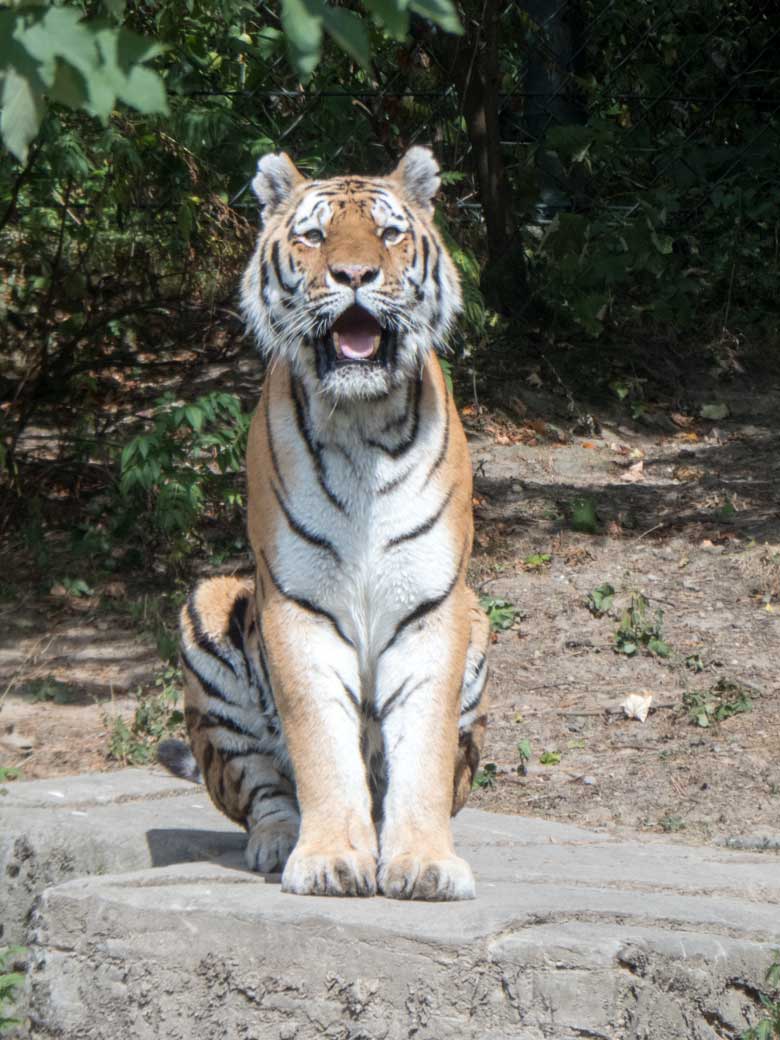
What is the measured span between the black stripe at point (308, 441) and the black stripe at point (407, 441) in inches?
5.3

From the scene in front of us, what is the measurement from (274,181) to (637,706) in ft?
8.72

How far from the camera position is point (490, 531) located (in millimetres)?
7039

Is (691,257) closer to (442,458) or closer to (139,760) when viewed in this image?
(139,760)

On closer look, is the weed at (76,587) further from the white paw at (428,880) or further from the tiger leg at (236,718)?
the white paw at (428,880)

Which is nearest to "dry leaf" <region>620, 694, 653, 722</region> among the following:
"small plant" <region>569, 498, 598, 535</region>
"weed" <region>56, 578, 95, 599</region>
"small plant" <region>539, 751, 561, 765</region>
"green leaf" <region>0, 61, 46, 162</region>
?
"small plant" <region>539, 751, 561, 765</region>

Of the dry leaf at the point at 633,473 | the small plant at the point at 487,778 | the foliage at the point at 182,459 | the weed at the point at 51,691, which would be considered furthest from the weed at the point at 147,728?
the dry leaf at the point at 633,473

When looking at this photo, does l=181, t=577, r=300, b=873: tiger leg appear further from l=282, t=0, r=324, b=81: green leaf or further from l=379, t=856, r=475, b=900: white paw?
l=282, t=0, r=324, b=81: green leaf

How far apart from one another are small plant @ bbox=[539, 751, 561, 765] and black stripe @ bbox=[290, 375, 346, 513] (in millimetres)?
2173

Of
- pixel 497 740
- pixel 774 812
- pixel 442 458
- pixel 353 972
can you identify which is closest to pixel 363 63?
pixel 353 972

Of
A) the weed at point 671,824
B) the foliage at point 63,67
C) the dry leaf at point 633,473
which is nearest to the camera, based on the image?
the foliage at point 63,67

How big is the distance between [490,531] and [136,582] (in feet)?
5.62

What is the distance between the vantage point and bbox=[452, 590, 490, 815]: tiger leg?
407 centimetres

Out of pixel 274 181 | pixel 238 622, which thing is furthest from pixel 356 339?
pixel 238 622

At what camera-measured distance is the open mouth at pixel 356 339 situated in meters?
3.56
